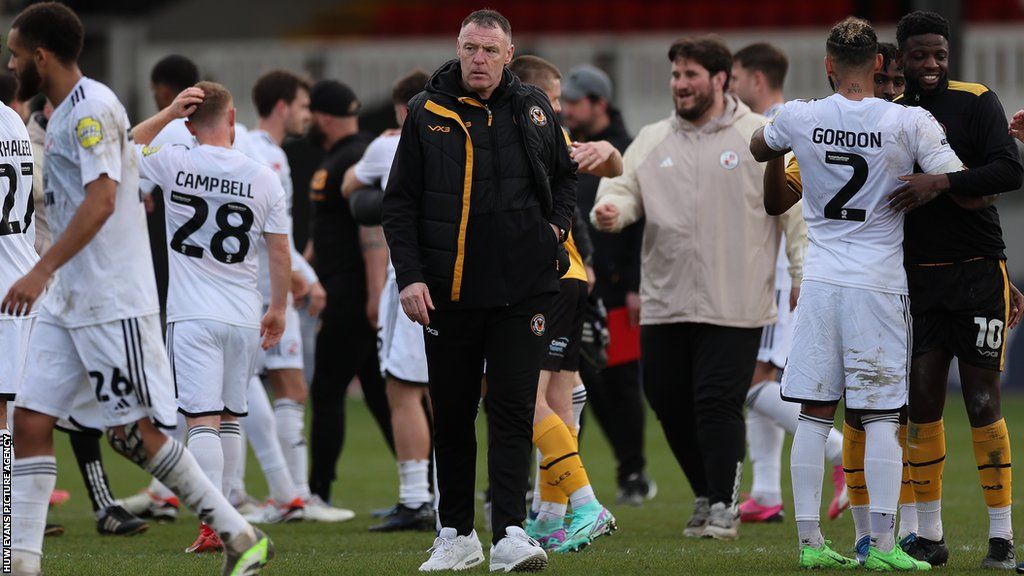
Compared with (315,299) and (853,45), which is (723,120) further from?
(315,299)

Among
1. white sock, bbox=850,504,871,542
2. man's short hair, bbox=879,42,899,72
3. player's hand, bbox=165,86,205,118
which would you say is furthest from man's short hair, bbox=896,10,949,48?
player's hand, bbox=165,86,205,118

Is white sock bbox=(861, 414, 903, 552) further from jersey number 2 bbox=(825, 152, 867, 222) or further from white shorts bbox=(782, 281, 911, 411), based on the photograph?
jersey number 2 bbox=(825, 152, 867, 222)

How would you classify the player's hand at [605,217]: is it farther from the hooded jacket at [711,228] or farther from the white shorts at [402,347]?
the white shorts at [402,347]

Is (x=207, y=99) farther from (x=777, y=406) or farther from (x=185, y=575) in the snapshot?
(x=777, y=406)

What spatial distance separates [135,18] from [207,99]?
56.1 feet

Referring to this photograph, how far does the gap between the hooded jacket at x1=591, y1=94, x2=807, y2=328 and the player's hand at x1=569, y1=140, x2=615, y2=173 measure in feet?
2.60

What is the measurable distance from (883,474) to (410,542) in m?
2.32

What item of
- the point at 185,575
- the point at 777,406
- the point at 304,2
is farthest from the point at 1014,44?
the point at 185,575

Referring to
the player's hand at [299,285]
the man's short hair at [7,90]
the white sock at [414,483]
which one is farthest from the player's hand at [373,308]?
the man's short hair at [7,90]

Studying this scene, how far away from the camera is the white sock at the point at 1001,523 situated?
5.66m

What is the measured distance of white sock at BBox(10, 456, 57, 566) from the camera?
5188mm

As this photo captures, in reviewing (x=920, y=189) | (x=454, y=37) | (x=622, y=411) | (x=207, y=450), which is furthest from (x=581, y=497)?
(x=454, y=37)

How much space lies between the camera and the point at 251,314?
265 inches

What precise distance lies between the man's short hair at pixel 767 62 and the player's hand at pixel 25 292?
A: 442 centimetres
